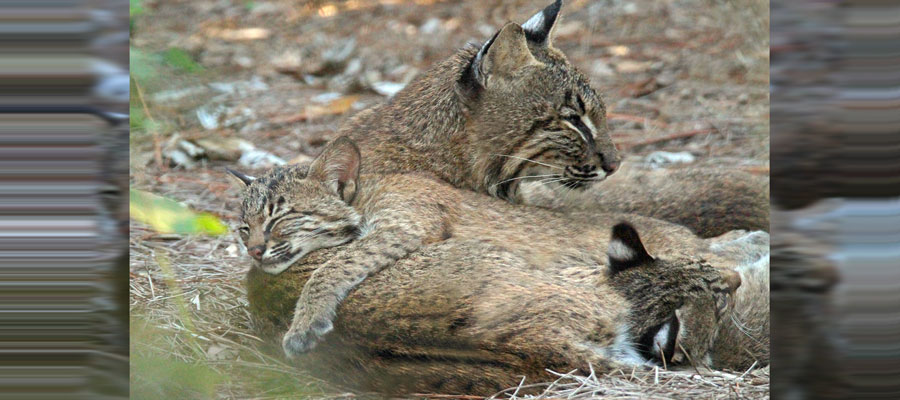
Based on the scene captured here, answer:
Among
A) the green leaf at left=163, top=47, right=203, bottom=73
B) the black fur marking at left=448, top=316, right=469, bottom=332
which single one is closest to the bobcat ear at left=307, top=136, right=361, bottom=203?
the black fur marking at left=448, top=316, right=469, bottom=332

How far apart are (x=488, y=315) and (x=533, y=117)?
1.29 meters

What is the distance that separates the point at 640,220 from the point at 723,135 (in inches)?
95.2

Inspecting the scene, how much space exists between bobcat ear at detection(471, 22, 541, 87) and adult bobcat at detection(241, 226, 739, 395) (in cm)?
89

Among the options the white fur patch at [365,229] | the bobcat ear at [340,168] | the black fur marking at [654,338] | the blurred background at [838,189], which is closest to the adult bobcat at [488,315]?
the black fur marking at [654,338]

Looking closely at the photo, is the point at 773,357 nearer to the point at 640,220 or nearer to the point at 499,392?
the point at 499,392

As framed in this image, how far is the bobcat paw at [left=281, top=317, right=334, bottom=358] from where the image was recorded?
3961 mm

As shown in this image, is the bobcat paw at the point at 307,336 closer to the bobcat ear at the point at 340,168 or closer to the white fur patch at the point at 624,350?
the bobcat ear at the point at 340,168

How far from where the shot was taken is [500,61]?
15.4 ft

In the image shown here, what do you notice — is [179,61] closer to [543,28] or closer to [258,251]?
[258,251]

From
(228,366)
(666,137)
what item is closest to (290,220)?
(228,366)

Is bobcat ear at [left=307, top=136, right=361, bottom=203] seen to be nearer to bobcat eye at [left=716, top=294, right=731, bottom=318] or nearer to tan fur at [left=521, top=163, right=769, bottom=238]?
tan fur at [left=521, top=163, right=769, bottom=238]

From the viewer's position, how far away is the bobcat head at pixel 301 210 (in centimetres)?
423

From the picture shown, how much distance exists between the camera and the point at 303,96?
26.0 feet

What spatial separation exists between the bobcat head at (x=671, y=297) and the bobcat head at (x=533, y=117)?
2.16 feet
